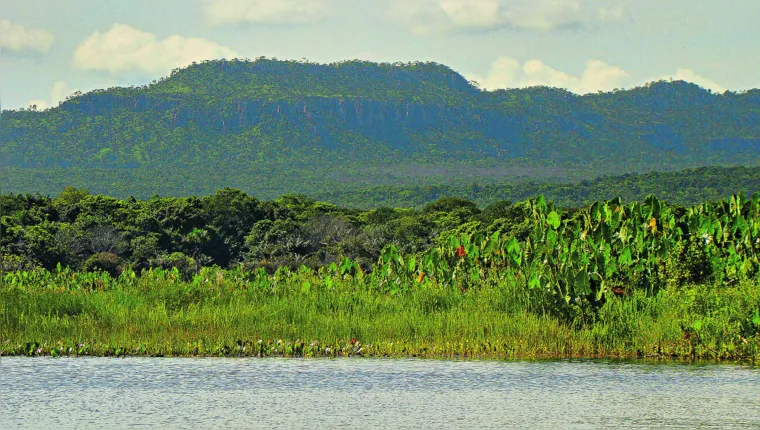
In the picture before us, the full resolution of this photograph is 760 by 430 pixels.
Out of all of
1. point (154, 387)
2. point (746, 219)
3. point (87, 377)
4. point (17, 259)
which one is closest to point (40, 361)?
point (87, 377)

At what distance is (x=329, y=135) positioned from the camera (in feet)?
537

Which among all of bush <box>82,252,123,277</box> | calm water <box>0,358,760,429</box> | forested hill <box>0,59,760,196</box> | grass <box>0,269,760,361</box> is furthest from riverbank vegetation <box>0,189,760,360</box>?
forested hill <box>0,59,760,196</box>

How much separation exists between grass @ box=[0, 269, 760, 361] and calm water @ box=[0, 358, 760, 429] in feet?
2.66

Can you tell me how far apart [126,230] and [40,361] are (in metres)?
33.4

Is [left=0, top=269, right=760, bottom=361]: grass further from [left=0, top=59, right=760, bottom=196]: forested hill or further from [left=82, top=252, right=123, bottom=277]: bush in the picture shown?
[left=0, top=59, right=760, bottom=196]: forested hill

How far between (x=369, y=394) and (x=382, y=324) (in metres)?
4.56

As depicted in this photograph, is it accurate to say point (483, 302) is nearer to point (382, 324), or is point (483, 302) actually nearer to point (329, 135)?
point (382, 324)

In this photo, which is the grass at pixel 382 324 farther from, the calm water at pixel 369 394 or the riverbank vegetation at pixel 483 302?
the calm water at pixel 369 394

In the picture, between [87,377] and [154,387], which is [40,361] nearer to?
[87,377]

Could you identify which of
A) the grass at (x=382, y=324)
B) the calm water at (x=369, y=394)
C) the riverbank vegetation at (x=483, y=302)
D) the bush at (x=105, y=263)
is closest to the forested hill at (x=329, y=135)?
the bush at (x=105, y=263)

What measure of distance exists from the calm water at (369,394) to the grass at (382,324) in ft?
2.66

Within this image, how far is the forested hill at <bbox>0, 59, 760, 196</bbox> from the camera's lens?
143125 mm

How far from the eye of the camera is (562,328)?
17203 mm

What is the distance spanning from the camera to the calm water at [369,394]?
11.9 metres
